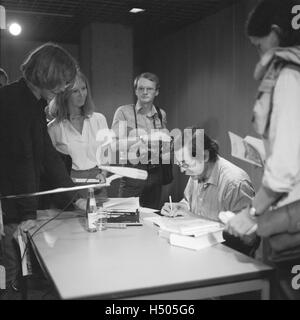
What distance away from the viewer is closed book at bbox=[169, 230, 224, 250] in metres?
1.62

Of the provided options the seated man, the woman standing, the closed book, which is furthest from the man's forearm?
the woman standing

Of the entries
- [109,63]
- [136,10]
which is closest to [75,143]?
[136,10]

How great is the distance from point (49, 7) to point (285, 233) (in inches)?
145

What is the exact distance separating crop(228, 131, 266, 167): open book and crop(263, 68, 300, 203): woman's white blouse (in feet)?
1.04

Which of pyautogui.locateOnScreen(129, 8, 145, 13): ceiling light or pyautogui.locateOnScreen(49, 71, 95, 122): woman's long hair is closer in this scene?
pyautogui.locateOnScreen(49, 71, 95, 122): woman's long hair

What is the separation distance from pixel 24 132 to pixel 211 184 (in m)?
1.00

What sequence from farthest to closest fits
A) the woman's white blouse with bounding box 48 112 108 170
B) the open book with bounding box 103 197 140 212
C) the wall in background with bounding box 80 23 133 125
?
the wall in background with bounding box 80 23 133 125
the woman's white blouse with bounding box 48 112 108 170
the open book with bounding box 103 197 140 212

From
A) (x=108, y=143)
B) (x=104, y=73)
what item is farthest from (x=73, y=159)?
(x=104, y=73)

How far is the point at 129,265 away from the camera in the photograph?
1427 millimetres

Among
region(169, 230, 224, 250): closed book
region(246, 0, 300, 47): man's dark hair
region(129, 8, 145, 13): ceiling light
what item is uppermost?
region(129, 8, 145, 13): ceiling light

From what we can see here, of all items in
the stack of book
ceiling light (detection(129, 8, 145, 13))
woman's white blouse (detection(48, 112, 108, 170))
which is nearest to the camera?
the stack of book

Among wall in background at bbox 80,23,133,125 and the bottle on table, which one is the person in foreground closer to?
the bottle on table

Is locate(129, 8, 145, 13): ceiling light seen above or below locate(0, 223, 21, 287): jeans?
above
